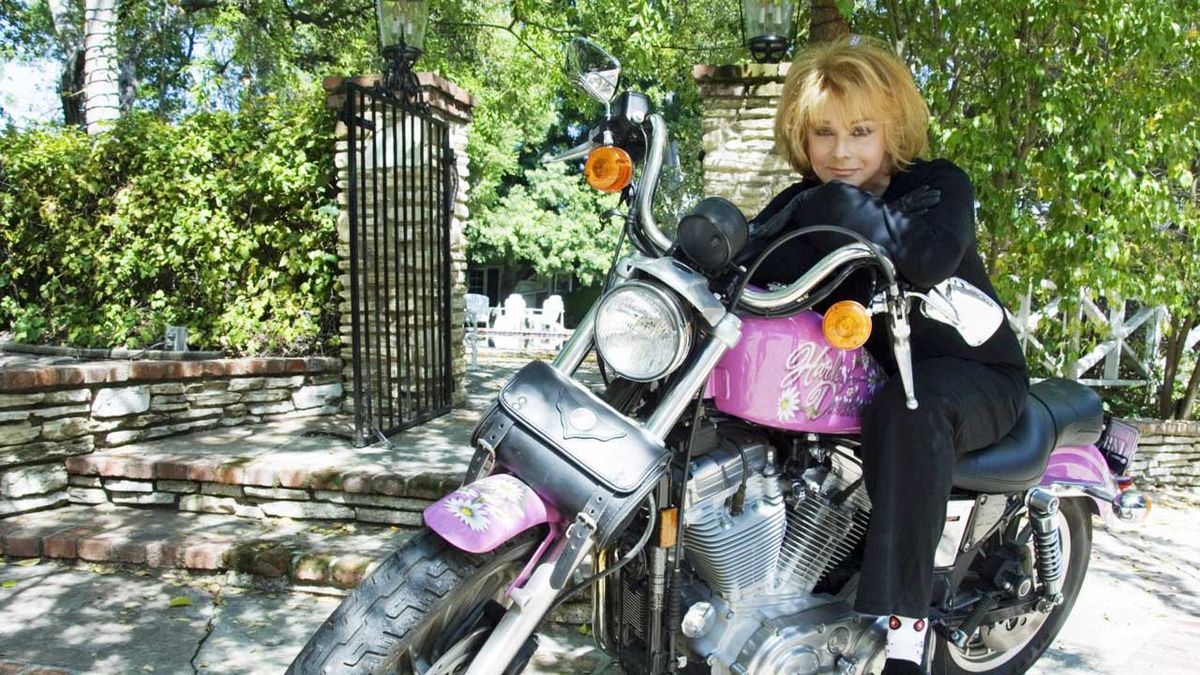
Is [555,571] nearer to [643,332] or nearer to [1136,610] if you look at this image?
[643,332]

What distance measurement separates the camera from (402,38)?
533cm

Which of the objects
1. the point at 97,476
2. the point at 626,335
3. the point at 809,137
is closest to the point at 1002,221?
the point at 809,137

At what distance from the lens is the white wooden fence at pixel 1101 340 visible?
233 inches

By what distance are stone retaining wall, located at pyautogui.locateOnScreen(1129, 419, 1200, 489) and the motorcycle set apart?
14.6 feet

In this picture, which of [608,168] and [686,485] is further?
[608,168]

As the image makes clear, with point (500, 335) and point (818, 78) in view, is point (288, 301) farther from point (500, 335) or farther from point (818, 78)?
point (500, 335)

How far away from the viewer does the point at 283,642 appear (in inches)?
117

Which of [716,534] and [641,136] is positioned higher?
[641,136]

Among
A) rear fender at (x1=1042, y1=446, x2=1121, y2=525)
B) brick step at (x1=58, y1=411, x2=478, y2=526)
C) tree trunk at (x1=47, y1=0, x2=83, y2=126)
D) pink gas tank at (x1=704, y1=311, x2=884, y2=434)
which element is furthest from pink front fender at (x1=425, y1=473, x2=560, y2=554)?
tree trunk at (x1=47, y1=0, x2=83, y2=126)

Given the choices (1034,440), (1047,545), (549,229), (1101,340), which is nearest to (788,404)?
(1034,440)

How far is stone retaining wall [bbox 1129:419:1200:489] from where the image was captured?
602 centimetres

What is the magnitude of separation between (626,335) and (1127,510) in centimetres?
179

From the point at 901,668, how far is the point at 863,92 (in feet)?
4.50

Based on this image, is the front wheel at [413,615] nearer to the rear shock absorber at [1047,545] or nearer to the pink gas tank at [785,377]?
the pink gas tank at [785,377]
